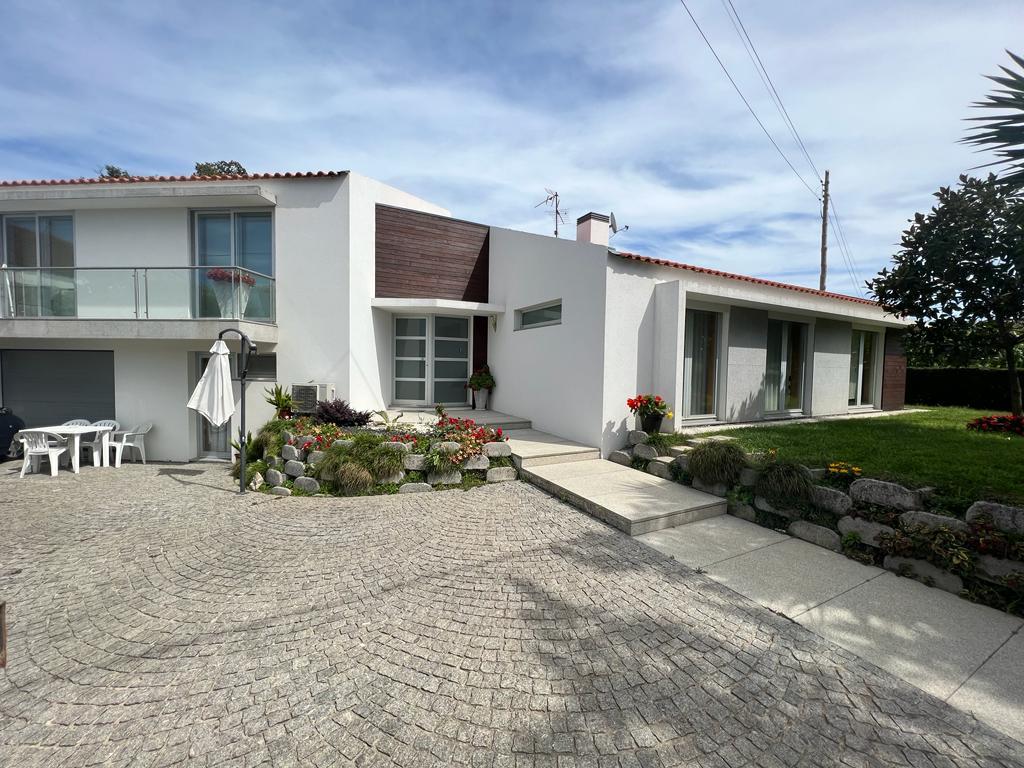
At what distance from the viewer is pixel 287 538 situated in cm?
499

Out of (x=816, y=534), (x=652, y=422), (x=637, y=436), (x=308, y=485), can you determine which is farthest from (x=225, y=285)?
(x=816, y=534)

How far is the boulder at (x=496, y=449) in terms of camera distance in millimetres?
7105

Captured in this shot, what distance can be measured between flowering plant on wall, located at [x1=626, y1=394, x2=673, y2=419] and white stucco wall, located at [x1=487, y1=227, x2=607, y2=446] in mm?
619

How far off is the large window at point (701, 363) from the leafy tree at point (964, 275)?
10.3 ft

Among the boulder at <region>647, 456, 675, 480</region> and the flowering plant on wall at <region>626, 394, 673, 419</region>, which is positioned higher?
the flowering plant on wall at <region>626, 394, 673, 419</region>

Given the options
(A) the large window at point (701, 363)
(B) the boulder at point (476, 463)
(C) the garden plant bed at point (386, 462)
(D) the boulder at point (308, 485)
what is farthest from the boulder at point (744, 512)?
(D) the boulder at point (308, 485)

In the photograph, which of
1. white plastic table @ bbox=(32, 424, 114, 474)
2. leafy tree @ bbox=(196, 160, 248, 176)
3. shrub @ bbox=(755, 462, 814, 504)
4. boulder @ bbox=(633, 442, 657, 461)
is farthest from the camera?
leafy tree @ bbox=(196, 160, 248, 176)

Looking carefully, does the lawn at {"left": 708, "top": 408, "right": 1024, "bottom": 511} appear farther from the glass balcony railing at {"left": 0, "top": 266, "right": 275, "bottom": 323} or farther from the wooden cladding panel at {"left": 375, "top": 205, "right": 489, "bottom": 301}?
the glass balcony railing at {"left": 0, "top": 266, "right": 275, "bottom": 323}

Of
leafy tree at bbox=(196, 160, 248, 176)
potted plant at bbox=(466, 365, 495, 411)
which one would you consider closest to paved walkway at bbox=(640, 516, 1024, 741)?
potted plant at bbox=(466, 365, 495, 411)

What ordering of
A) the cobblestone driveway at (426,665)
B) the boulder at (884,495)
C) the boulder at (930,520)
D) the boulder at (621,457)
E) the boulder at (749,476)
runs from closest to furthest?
1. the cobblestone driveway at (426,665)
2. the boulder at (930,520)
3. the boulder at (884,495)
4. the boulder at (749,476)
5. the boulder at (621,457)

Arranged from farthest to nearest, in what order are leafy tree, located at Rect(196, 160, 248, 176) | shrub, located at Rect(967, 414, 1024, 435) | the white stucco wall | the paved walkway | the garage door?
leafy tree, located at Rect(196, 160, 248, 176) → the garage door → shrub, located at Rect(967, 414, 1024, 435) → the white stucco wall → the paved walkway

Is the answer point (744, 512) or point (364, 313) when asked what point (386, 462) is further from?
point (744, 512)

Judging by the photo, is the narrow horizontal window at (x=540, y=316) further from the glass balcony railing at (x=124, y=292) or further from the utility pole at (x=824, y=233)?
the utility pole at (x=824, y=233)

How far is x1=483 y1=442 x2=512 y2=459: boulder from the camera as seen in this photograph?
7105 millimetres
